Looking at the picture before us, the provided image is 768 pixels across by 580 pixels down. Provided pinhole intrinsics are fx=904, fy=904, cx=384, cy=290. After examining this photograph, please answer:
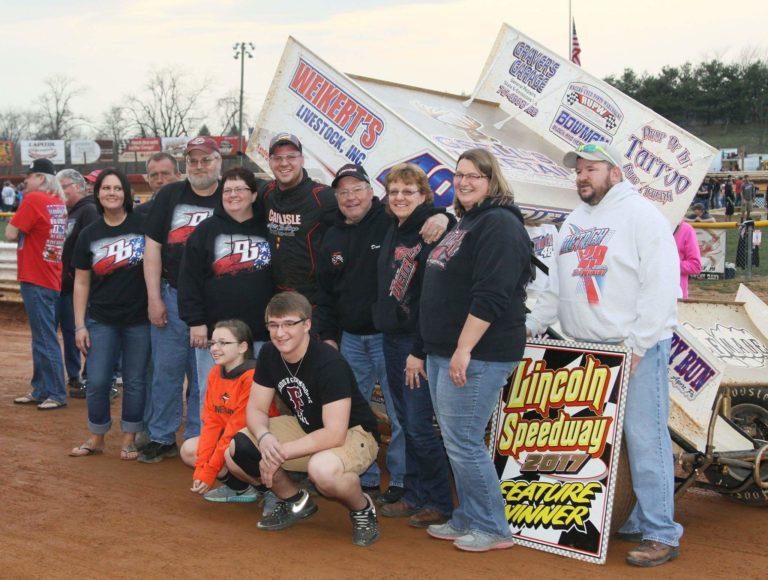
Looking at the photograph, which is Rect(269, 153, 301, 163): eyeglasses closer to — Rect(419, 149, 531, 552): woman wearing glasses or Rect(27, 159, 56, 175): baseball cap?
Rect(419, 149, 531, 552): woman wearing glasses

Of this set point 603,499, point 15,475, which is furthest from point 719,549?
point 15,475

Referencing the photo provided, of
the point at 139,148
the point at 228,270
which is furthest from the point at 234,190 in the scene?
the point at 139,148

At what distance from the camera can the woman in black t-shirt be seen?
6898 mm

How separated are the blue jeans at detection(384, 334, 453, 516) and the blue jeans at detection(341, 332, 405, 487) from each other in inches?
4.7

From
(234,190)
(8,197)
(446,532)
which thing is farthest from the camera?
(8,197)

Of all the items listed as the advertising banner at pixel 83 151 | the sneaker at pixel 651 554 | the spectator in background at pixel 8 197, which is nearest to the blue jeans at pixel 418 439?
the sneaker at pixel 651 554

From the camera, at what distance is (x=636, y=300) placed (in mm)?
4797

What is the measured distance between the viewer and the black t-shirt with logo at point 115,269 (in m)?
6.89

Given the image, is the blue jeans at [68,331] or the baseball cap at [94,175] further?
the blue jeans at [68,331]

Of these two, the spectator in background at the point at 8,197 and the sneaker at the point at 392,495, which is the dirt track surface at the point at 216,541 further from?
the spectator in background at the point at 8,197

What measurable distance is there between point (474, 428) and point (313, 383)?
37.1 inches

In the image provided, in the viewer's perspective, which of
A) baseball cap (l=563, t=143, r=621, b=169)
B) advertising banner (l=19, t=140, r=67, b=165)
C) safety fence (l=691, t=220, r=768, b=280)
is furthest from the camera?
advertising banner (l=19, t=140, r=67, b=165)

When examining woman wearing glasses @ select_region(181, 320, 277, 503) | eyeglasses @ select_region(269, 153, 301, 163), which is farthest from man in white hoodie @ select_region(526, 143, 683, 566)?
woman wearing glasses @ select_region(181, 320, 277, 503)

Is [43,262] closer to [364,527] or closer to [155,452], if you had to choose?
[155,452]
